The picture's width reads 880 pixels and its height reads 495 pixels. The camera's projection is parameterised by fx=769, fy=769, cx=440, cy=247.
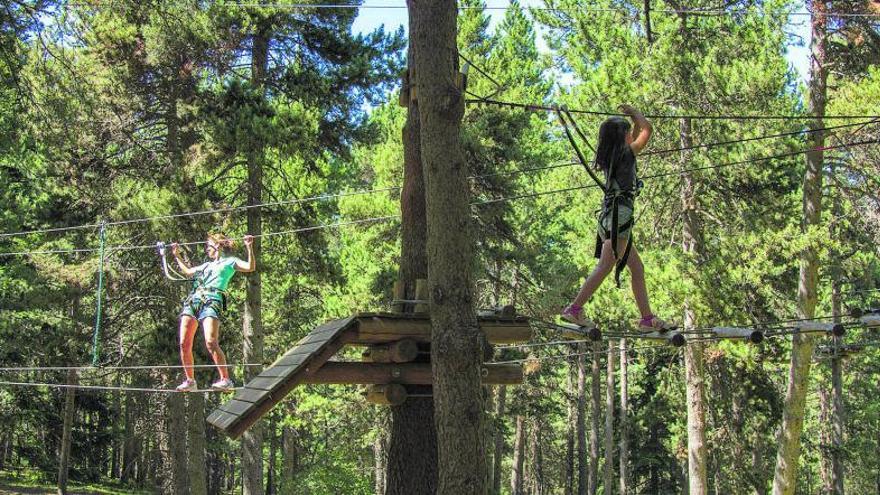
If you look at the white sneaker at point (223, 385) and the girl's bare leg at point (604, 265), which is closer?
the girl's bare leg at point (604, 265)

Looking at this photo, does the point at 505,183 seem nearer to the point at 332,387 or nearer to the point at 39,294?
the point at 332,387

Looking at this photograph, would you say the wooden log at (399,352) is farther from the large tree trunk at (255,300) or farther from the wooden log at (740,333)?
the large tree trunk at (255,300)

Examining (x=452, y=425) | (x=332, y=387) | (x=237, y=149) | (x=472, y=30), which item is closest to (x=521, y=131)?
(x=472, y=30)

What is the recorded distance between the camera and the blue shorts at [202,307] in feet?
28.1

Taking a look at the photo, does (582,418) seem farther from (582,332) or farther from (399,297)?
(582,332)

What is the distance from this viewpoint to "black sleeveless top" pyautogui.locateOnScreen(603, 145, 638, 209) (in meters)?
6.43

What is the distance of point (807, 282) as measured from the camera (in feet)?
40.6

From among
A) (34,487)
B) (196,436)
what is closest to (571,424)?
(34,487)

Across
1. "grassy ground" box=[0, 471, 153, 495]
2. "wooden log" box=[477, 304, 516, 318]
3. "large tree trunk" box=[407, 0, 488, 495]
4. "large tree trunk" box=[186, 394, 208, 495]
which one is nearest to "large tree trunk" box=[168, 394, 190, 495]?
"large tree trunk" box=[186, 394, 208, 495]

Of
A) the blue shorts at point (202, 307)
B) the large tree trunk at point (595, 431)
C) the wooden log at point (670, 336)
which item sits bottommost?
the large tree trunk at point (595, 431)

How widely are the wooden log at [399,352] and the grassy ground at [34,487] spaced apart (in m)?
18.5

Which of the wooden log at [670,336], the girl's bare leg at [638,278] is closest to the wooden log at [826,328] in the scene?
the wooden log at [670,336]

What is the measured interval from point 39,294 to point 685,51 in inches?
613

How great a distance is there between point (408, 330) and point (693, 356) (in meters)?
8.51
